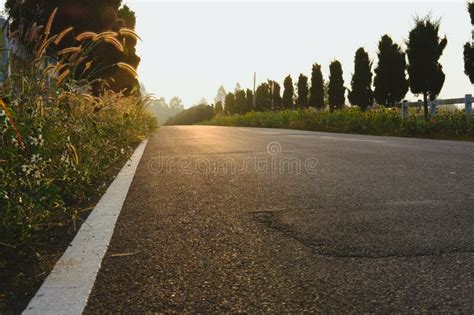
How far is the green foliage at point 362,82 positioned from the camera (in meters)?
26.8

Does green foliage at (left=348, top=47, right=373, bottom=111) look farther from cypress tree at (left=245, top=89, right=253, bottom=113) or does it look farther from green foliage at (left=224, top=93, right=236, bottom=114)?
green foliage at (left=224, top=93, right=236, bottom=114)

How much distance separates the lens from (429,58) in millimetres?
19031

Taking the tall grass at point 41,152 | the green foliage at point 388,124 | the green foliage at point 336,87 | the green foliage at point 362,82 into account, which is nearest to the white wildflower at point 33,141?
the tall grass at point 41,152

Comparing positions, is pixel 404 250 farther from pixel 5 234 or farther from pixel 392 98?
pixel 392 98

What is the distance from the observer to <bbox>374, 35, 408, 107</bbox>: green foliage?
77.8 ft

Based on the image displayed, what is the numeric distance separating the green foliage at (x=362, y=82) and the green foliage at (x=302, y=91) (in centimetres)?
947

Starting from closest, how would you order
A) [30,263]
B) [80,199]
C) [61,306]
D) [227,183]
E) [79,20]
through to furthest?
[61,306]
[30,263]
[80,199]
[227,183]
[79,20]

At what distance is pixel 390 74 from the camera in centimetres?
2384

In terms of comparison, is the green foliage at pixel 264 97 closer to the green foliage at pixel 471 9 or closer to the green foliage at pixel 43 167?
the green foliage at pixel 471 9

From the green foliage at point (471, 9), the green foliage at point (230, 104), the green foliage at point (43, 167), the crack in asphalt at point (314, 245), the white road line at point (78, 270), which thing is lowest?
the crack in asphalt at point (314, 245)

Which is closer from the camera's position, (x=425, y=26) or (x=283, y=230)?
(x=283, y=230)

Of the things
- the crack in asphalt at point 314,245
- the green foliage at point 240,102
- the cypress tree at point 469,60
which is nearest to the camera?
the crack in asphalt at point 314,245

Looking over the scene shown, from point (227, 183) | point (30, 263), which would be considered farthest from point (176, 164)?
point (30, 263)

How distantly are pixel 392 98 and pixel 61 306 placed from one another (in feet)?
80.4
